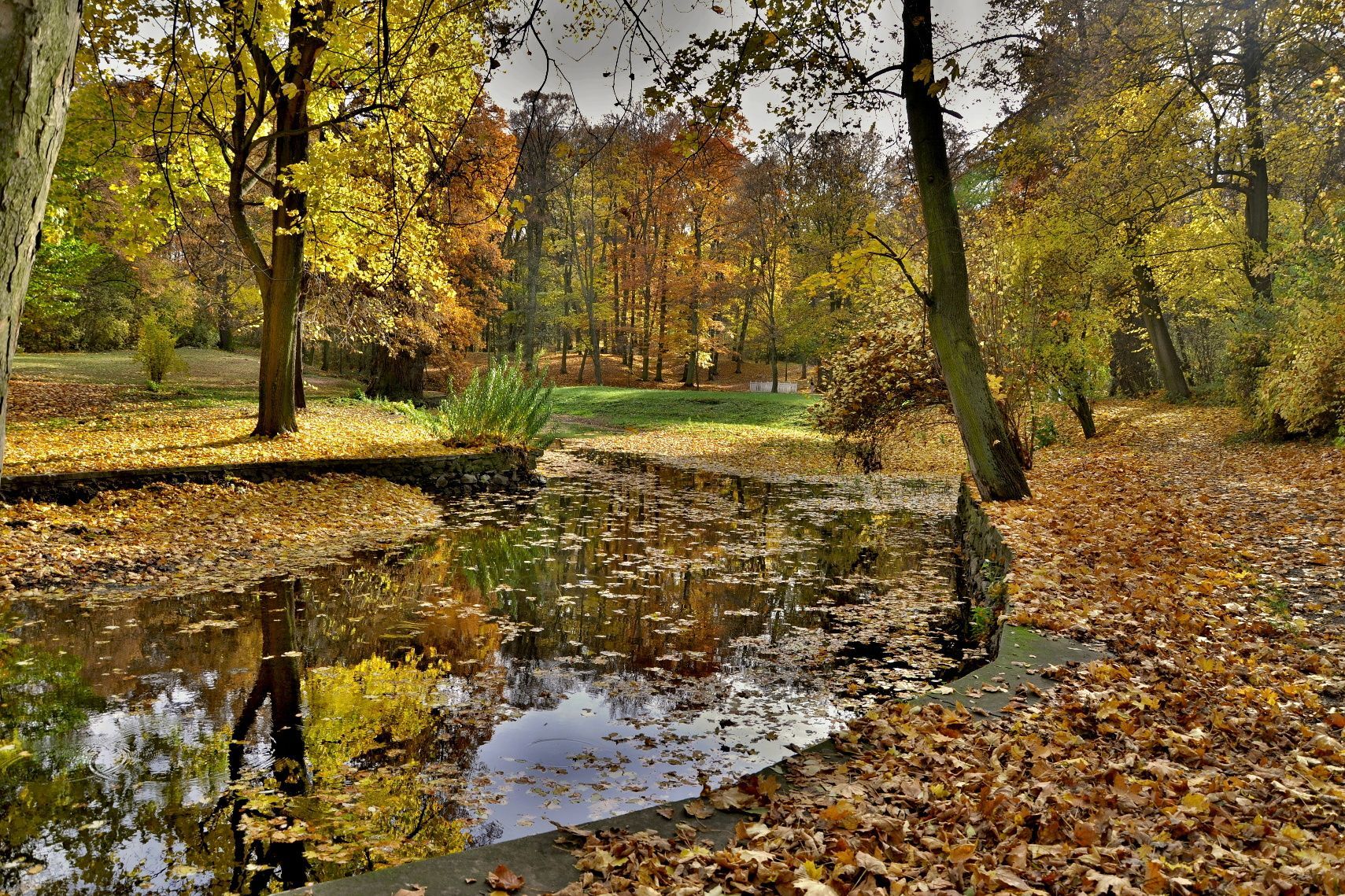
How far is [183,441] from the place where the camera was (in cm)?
1070

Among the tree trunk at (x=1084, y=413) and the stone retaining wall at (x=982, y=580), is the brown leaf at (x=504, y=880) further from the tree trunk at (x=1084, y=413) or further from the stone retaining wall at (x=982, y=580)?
the tree trunk at (x=1084, y=413)

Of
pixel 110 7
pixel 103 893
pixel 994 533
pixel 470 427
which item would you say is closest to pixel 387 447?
pixel 470 427

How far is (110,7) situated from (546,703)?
11.0m

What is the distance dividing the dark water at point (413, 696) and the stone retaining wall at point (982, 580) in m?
0.23

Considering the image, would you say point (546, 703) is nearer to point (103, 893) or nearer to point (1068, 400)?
point (103, 893)

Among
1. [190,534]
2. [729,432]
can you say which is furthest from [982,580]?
[729,432]

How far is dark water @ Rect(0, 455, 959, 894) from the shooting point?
3104 millimetres

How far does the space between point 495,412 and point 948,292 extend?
7253mm

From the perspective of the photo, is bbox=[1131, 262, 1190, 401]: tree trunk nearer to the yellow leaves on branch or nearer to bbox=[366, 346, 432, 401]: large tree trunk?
the yellow leaves on branch

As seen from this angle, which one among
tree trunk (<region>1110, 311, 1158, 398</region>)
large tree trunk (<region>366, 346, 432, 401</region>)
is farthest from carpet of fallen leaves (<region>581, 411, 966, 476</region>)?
tree trunk (<region>1110, 311, 1158, 398</region>)

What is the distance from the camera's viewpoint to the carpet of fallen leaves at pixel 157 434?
9008 millimetres

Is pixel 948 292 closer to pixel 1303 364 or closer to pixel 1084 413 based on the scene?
pixel 1303 364

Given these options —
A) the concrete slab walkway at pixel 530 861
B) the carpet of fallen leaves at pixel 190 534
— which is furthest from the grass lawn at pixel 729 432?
the concrete slab walkway at pixel 530 861

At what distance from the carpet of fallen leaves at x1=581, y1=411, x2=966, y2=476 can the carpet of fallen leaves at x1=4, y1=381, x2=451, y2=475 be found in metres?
5.78
